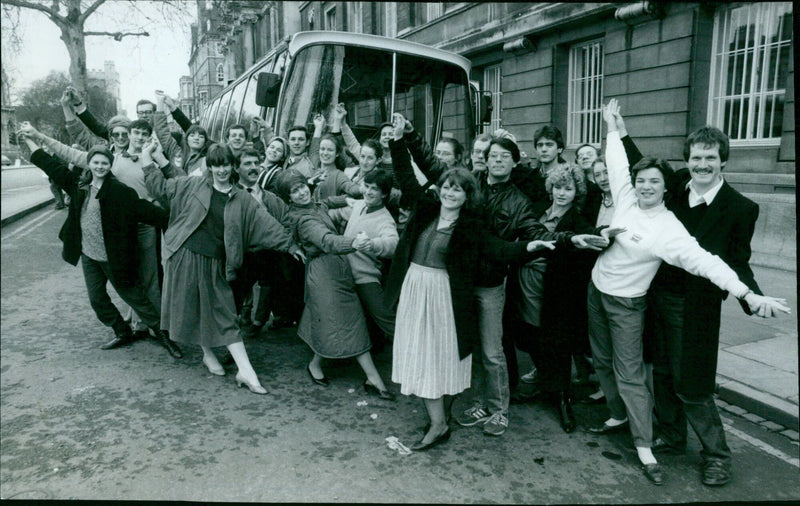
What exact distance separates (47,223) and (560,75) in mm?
12236

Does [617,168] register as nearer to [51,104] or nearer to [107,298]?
[51,104]

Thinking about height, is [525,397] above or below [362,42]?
below

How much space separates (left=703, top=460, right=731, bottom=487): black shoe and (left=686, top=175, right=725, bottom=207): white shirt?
1.37 m

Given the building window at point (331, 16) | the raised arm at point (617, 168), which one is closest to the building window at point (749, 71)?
the raised arm at point (617, 168)

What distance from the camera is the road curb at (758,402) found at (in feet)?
12.6

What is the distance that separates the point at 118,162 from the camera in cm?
520

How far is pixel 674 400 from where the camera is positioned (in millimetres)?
3355

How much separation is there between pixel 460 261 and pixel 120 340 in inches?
138

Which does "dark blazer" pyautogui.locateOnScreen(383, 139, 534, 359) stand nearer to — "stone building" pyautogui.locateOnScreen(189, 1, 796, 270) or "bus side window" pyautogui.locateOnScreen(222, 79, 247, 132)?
"stone building" pyautogui.locateOnScreen(189, 1, 796, 270)

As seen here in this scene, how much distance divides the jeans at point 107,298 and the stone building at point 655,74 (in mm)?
3560

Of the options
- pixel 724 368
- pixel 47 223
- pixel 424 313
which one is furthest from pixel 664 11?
pixel 47 223

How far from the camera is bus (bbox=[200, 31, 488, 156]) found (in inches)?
251

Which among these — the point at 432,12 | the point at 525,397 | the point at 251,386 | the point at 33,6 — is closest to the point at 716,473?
the point at 525,397

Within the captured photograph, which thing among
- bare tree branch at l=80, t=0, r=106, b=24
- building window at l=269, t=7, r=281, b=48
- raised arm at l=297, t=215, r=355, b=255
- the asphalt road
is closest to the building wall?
the asphalt road
